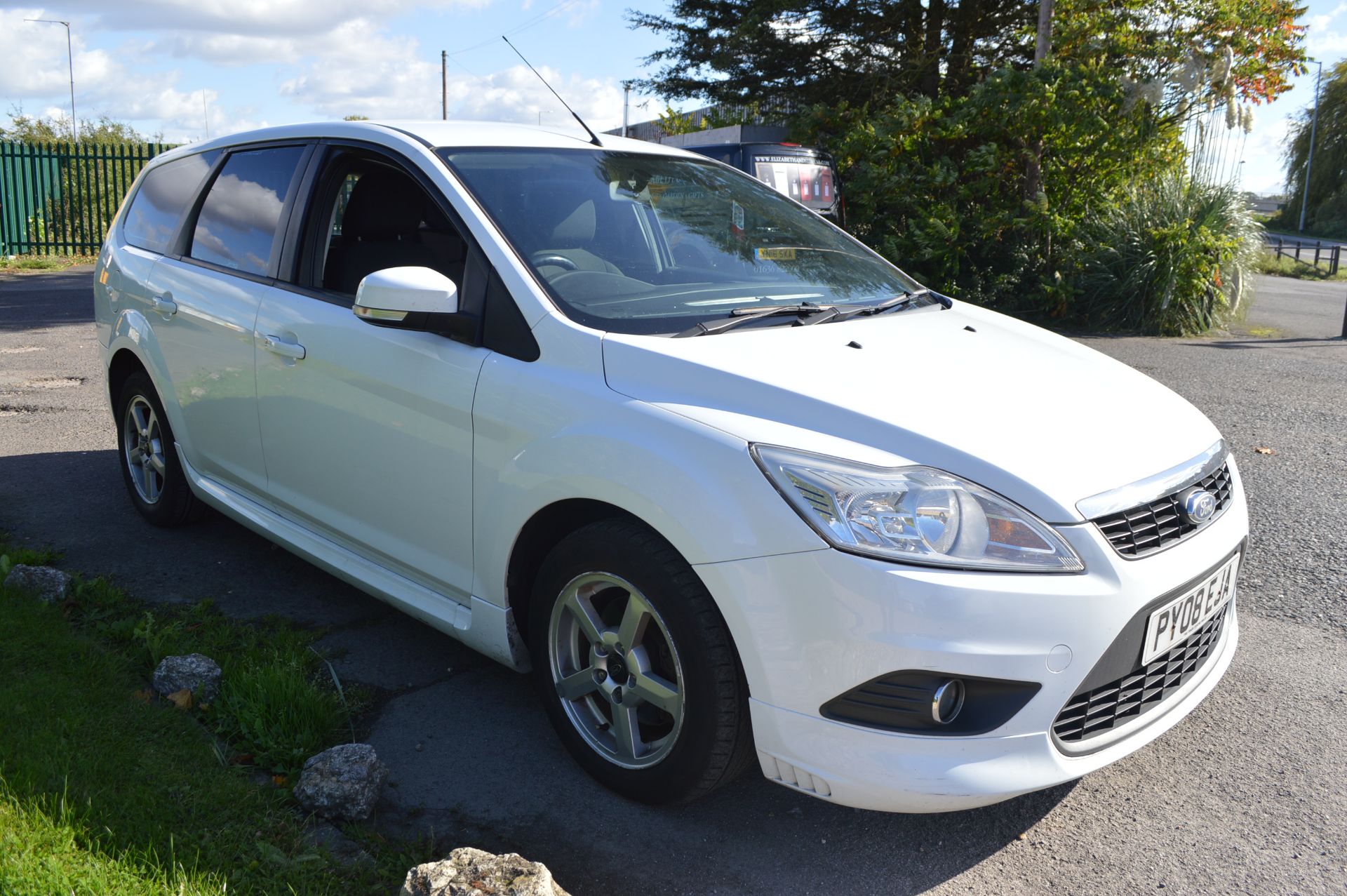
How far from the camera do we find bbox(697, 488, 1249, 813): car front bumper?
2.21m

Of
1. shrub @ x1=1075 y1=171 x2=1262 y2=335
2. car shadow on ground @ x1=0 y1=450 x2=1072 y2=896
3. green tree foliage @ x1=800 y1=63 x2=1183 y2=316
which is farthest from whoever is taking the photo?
shrub @ x1=1075 y1=171 x2=1262 y2=335

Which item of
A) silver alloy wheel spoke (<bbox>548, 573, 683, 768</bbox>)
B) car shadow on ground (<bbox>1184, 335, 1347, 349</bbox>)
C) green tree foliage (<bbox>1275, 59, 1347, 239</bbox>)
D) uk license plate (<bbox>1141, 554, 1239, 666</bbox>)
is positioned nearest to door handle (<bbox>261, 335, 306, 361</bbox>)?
silver alloy wheel spoke (<bbox>548, 573, 683, 768</bbox>)

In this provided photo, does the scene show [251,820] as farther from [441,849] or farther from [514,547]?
[514,547]

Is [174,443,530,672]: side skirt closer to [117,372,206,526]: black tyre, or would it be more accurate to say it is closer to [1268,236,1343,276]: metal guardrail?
[117,372,206,526]: black tyre

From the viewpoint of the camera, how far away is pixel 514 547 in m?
2.91

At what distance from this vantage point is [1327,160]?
50.7 meters

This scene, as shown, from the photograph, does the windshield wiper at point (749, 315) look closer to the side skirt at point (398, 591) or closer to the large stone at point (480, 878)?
the side skirt at point (398, 591)

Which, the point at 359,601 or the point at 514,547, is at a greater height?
the point at 514,547

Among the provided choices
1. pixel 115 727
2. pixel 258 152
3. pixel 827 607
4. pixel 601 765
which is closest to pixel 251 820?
pixel 115 727

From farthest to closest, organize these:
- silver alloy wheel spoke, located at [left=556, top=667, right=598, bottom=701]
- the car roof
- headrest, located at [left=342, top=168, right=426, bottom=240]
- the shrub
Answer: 1. the shrub
2. headrest, located at [left=342, top=168, right=426, bottom=240]
3. the car roof
4. silver alloy wheel spoke, located at [left=556, top=667, right=598, bottom=701]

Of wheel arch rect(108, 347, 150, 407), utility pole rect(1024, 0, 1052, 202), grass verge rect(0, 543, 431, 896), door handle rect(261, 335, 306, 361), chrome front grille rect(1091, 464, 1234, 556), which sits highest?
utility pole rect(1024, 0, 1052, 202)

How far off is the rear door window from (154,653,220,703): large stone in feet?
4.73

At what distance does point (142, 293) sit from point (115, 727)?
2352mm

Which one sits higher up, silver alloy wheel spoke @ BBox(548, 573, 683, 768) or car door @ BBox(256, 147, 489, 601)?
car door @ BBox(256, 147, 489, 601)
